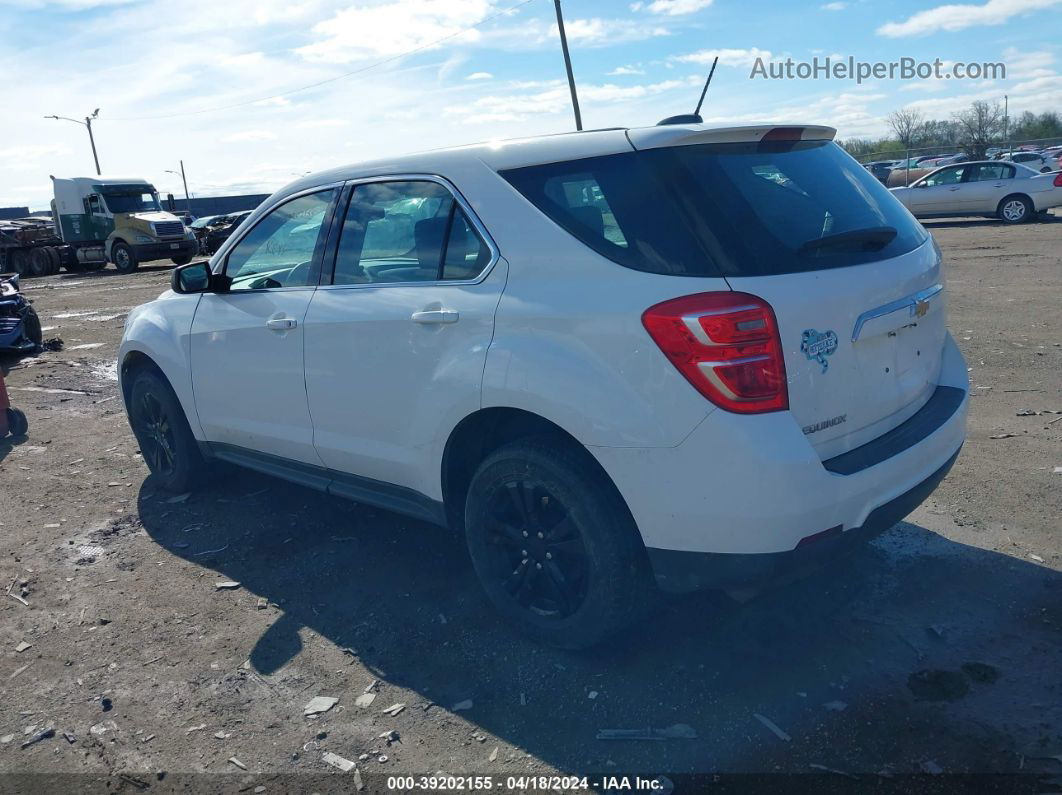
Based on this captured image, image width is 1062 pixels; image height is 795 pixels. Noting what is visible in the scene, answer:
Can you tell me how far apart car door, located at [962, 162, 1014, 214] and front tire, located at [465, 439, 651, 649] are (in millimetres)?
21506

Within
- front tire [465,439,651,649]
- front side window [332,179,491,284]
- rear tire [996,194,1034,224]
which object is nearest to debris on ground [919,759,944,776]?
front tire [465,439,651,649]

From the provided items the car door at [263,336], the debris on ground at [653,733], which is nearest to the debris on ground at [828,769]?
the debris on ground at [653,733]

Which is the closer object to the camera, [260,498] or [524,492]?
[524,492]

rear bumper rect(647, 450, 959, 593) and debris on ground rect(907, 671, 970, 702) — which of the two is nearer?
rear bumper rect(647, 450, 959, 593)

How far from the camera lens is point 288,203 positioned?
457 centimetres

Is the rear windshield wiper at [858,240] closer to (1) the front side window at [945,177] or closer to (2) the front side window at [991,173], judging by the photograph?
(2) the front side window at [991,173]

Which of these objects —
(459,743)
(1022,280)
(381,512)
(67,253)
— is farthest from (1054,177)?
(67,253)

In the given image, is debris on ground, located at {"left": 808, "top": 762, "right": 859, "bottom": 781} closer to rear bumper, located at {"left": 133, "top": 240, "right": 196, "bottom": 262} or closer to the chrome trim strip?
the chrome trim strip

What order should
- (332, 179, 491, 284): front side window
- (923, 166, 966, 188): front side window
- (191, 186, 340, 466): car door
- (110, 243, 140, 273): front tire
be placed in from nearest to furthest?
(332, 179, 491, 284): front side window → (191, 186, 340, 466): car door → (923, 166, 966, 188): front side window → (110, 243, 140, 273): front tire

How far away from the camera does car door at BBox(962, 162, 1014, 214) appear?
21328 mm

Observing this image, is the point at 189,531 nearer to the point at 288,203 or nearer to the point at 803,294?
the point at 288,203

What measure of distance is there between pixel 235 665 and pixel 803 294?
2.59 m

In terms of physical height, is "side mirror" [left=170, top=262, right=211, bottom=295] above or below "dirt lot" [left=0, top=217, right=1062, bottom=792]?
above

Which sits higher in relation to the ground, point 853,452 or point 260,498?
point 853,452
